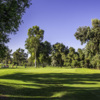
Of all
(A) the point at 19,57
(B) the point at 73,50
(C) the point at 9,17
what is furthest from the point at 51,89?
(A) the point at 19,57

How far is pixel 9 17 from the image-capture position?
10.5 m

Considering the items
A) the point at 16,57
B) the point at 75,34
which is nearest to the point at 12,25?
the point at 75,34

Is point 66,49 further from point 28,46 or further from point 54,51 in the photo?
point 28,46

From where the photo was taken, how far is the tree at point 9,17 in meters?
10.2

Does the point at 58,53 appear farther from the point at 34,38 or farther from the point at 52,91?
the point at 52,91

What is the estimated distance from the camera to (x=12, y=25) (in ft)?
37.7

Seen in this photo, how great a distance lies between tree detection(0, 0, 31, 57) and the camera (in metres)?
10.2

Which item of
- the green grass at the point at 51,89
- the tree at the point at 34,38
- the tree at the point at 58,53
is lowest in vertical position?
the green grass at the point at 51,89

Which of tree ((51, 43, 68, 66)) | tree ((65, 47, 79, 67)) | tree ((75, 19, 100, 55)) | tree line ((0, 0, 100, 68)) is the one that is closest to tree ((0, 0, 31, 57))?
tree line ((0, 0, 100, 68))

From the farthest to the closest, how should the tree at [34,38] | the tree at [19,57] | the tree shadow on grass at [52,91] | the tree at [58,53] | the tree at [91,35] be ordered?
the tree at [19,57]
the tree at [58,53]
the tree at [34,38]
the tree at [91,35]
the tree shadow on grass at [52,91]

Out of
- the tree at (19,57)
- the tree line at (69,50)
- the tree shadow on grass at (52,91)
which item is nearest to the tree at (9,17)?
the tree shadow on grass at (52,91)

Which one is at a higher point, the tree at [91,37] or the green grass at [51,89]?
the tree at [91,37]

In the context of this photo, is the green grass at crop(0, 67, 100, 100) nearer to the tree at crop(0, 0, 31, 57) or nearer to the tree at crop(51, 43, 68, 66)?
the tree at crop(0, 0, 31, 57)

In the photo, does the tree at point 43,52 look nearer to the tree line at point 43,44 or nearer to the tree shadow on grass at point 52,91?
the tree line at point 43,44
